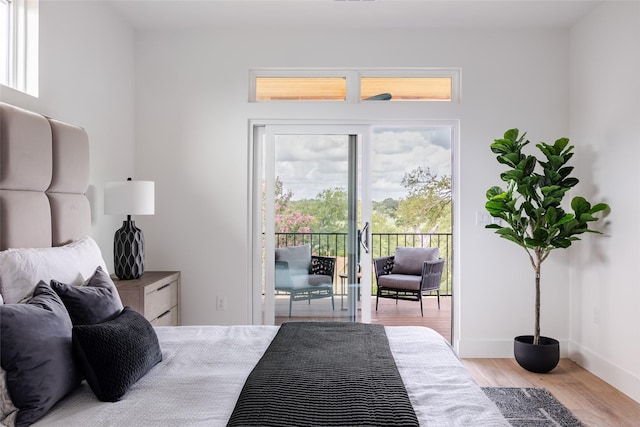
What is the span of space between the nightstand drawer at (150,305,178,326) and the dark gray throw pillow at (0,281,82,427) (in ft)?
→ 6.09

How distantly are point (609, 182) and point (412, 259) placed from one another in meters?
3.05

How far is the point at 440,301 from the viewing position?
22.6 ft

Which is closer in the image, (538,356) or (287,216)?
(538,356)

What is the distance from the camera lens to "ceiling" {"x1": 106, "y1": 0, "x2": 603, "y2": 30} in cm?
365

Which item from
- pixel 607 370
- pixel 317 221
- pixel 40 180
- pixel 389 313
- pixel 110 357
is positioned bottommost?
pixel 389 313

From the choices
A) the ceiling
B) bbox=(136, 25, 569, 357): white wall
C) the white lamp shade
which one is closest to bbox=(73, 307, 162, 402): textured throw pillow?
the white lamp shade

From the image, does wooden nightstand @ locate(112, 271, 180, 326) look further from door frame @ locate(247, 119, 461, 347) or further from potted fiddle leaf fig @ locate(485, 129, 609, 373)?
potted fiddle leaf fig @ locate(485, 129, 609, 373)

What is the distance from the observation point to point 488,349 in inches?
163

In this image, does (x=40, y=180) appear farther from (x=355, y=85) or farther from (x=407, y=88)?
(x=407, y=88)

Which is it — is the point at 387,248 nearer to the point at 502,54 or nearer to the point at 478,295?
the point at 478,295

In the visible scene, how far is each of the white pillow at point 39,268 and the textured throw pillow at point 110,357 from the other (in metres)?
0.43

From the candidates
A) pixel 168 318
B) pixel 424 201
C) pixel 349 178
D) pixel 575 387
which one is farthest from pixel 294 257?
pixel 424 201

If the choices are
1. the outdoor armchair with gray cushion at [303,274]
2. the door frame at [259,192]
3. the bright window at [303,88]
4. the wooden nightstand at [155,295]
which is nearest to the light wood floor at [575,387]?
the door frame at [259,192]

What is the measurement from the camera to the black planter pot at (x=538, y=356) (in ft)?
12.1
